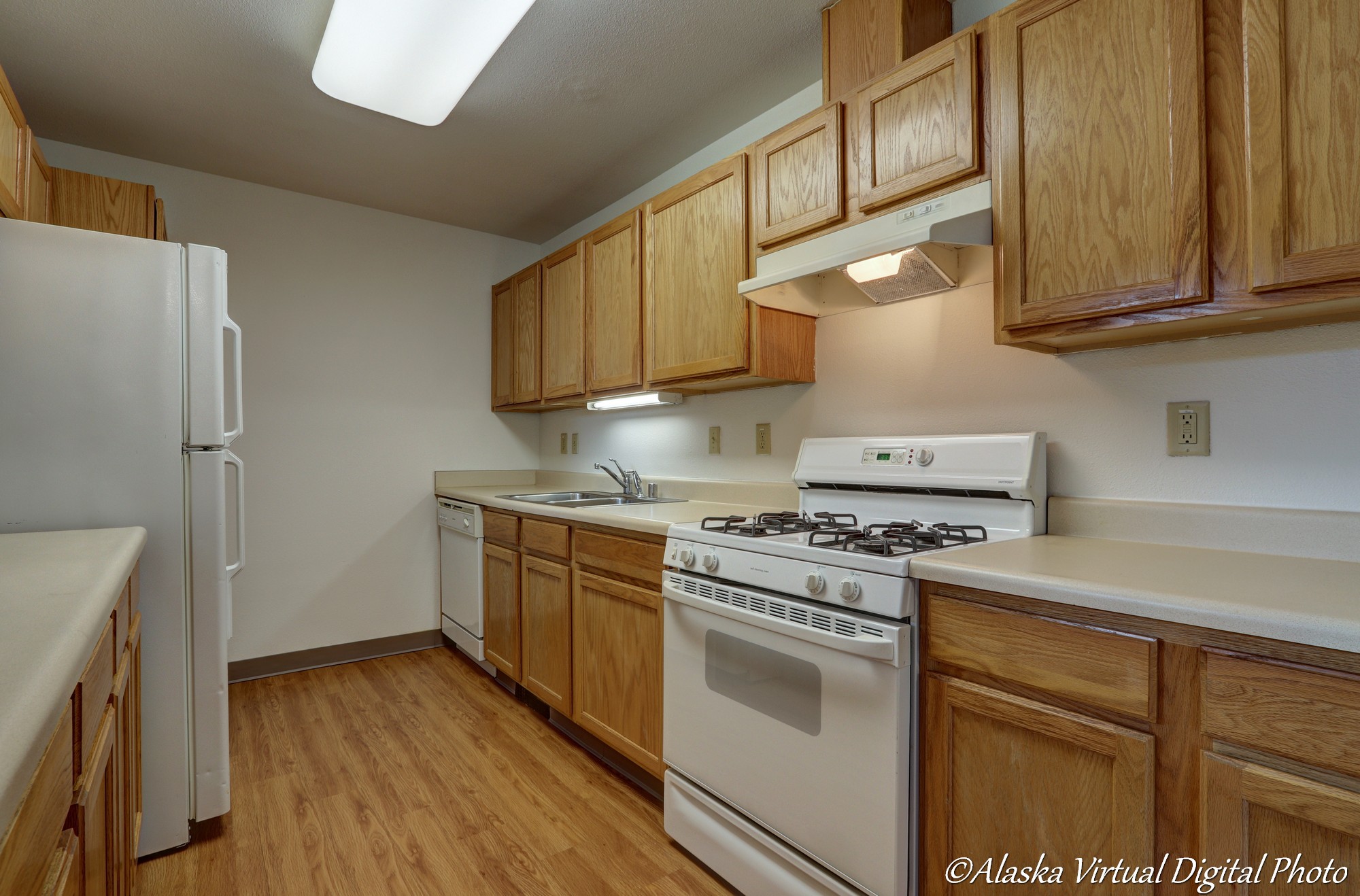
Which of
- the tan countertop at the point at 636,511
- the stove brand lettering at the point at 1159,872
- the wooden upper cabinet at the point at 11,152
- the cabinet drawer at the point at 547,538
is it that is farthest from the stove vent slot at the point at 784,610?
the wooden upper cabinet at the point at 11,152

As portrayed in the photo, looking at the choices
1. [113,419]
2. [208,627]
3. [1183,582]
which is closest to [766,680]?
[1183,582]

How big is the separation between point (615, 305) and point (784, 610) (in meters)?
1.71

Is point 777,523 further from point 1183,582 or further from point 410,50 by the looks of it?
point 410,50

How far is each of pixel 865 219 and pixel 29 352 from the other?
213cm

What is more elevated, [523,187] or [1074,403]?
[523,187]

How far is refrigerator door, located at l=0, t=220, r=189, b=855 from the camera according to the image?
163 cm

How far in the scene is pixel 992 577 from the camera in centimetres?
118

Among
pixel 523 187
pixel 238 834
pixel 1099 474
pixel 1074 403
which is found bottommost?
pixel 238 834

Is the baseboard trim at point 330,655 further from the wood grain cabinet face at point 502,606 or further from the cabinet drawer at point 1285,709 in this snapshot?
the cabinet drawer at point 1285,709

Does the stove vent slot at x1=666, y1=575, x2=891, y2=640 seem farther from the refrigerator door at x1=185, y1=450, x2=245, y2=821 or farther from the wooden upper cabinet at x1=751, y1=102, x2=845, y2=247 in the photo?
the refrigerator door at x1=185, y1=450, x2=245, y2=821

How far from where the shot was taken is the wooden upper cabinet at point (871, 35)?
1812mm

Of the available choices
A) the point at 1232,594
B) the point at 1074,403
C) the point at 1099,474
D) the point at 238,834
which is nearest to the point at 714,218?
the point at 1074,403

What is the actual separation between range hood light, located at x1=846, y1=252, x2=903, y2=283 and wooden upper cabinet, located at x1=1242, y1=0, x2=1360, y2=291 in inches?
27.6

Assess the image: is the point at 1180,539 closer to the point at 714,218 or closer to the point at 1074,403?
the point at 1074,403
